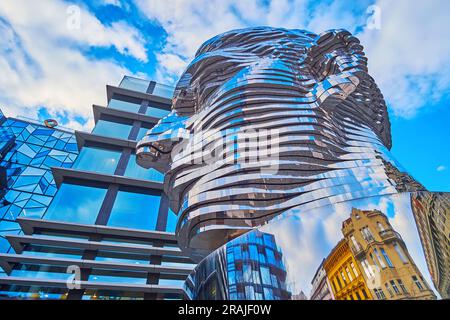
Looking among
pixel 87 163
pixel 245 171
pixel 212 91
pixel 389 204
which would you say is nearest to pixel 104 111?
pixel 87 163

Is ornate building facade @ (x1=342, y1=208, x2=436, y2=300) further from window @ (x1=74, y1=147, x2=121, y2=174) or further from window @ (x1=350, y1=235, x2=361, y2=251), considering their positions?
window @ (x1=74, y1=147, x2=121, y2=174)

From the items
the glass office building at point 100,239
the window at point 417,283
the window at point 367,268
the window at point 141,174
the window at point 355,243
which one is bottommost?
the window at point 417,283

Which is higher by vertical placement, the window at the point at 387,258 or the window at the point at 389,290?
the window at the point at 387,258

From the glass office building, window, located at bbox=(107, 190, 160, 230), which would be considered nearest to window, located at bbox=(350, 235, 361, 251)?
the glass office building

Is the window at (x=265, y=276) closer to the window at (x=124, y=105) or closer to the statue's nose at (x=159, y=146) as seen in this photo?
the statue's nose at (x=159, y=146)

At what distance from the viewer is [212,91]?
18.0ft

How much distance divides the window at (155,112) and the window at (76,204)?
25.9 ft

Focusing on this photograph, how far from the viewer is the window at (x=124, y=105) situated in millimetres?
20155

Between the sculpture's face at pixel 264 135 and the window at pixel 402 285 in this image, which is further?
the sculpture's face at pixel 264 135

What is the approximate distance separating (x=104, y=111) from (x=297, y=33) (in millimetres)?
16438

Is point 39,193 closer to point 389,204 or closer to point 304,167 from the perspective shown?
point 304,167

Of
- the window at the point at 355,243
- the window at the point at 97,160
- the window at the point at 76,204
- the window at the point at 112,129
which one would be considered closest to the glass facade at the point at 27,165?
the window at the point at 97,160

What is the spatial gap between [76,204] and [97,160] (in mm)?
3627

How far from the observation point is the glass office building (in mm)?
10445
